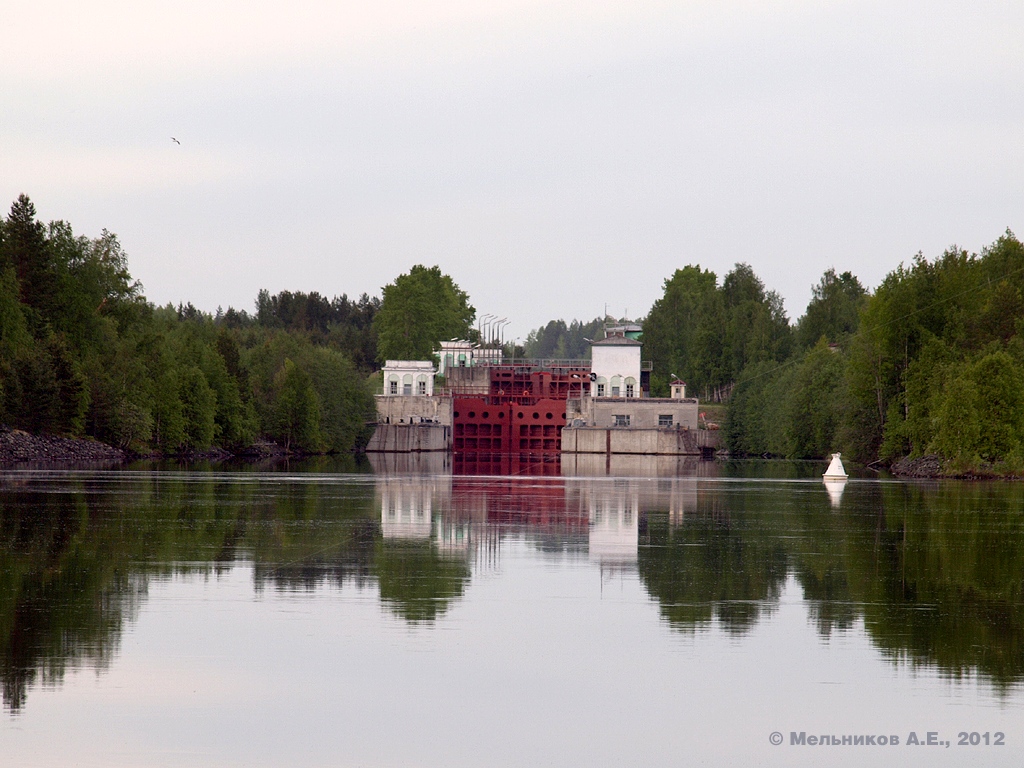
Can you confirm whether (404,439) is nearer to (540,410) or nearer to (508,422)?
(508,422)

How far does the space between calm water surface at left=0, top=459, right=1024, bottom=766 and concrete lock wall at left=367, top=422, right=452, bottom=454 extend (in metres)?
79.4

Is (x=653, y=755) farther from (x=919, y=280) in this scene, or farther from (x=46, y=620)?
(x=919, y=280)

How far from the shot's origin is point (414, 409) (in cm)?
10994

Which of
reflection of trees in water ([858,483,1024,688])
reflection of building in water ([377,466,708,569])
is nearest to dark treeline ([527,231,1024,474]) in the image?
reflection of building in water ([377,466,708,569])

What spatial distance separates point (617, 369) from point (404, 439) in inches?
826

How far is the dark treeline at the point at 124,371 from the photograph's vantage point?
66188mm

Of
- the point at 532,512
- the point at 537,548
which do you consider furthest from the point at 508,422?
the point at 537,548

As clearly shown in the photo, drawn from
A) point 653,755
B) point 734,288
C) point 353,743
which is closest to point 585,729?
point 653,755

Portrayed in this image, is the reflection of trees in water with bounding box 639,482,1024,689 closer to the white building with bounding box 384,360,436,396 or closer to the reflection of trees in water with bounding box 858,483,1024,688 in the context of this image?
the reflection of trees in water with bounding box 858,483,1024,688

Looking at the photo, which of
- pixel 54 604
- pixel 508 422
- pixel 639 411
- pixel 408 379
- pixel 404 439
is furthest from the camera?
pixel 408 379

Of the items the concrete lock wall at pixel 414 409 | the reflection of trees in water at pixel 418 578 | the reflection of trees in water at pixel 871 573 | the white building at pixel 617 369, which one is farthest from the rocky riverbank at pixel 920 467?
the white building at pixel 617 369

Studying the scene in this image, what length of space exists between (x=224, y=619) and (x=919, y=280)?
63547 millimetres

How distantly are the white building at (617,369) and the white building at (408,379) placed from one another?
547 inches

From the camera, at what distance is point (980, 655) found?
12414mm
